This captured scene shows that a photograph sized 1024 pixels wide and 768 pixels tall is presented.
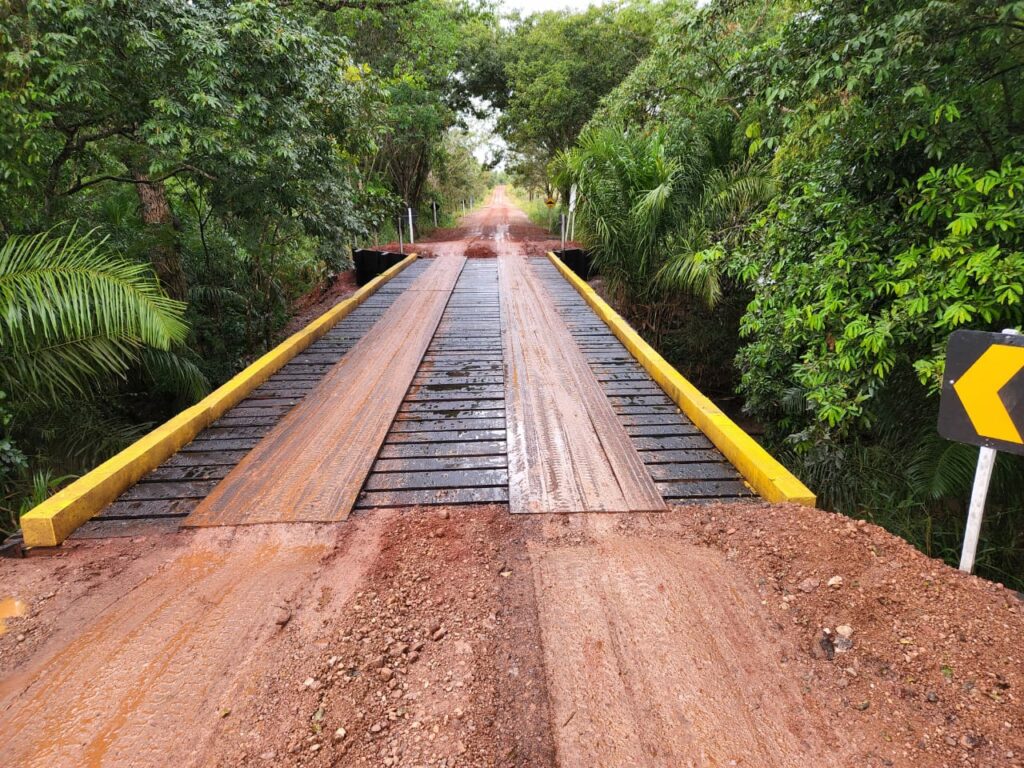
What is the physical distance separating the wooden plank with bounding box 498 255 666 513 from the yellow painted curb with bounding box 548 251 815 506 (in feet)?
1.92

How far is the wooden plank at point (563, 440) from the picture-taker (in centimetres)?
306

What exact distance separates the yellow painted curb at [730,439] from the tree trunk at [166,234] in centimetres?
539

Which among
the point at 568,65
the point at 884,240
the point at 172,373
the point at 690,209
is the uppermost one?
the point at 568,65

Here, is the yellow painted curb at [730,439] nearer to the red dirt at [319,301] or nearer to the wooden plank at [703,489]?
the wooden plank at [703,489]

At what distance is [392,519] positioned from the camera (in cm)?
291

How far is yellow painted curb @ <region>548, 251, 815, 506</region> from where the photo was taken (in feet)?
9.73

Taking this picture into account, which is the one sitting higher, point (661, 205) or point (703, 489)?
point (661, 205)

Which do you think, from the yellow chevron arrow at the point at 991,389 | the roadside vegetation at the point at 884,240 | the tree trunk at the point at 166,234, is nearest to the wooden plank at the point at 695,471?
the roadside vegetation at the point at 884,240

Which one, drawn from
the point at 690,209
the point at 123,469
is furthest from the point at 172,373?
the point at 690,209

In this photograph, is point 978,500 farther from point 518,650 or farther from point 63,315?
point 63,315

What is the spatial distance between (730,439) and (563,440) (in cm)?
110

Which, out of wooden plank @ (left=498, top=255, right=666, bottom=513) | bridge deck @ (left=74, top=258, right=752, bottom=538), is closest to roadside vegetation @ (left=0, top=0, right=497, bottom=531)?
bridge deck @ (left=74, top=258, right=752, bottom=538)

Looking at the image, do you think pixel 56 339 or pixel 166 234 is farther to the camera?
pixel 166 234

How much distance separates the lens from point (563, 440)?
12.4 ft
